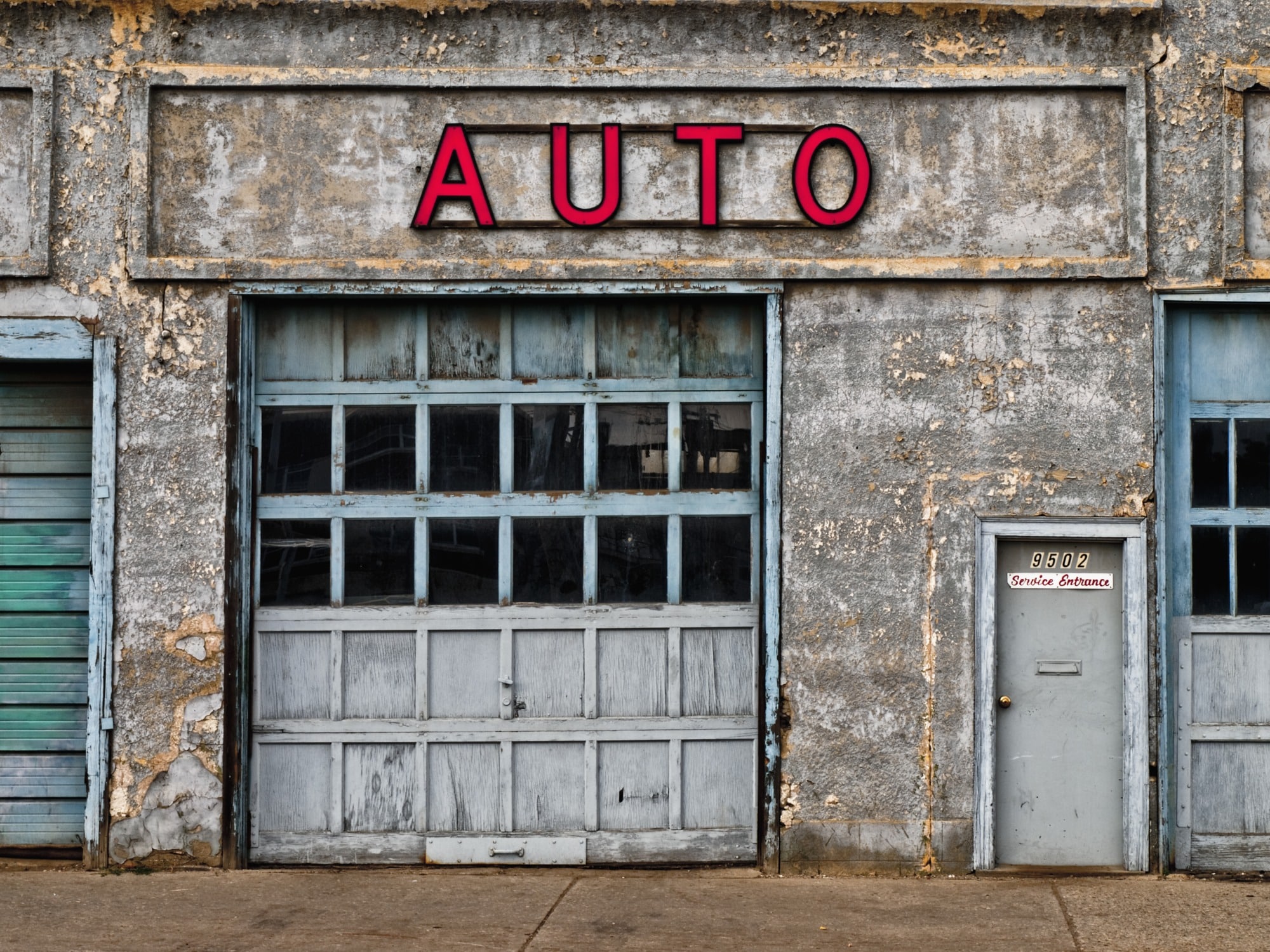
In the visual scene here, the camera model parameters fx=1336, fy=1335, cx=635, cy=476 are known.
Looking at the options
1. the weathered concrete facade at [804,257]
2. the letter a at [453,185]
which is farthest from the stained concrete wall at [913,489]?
the letter a at [453,185]

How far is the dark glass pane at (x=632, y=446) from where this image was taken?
7508 mm

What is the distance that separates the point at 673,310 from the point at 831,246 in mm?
939

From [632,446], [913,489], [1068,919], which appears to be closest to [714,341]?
[632,446]

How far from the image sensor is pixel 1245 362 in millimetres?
7383

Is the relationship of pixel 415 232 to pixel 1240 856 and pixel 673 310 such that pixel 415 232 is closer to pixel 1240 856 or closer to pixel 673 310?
pixel 673 310

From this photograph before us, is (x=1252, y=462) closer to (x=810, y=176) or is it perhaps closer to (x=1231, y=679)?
(x=1231, y=679)

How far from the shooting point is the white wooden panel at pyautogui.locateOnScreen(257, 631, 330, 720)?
293 inches

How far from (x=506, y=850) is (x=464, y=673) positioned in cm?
100

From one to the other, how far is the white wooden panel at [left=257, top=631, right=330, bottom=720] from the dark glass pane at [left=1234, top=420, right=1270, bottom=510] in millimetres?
5110

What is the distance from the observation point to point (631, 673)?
7461 mm

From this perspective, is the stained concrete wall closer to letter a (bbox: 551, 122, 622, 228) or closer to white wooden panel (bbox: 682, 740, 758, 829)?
white wooden panel (bbox: 682, 740, 758, 829)

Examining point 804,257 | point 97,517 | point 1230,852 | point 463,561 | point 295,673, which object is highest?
point 804,257

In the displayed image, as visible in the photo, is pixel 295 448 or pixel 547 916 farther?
pixel 295 448

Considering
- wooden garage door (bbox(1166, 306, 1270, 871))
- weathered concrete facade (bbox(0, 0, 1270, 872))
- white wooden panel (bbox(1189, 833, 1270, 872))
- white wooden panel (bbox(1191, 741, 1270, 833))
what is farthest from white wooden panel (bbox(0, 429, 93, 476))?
white wooden panel (bbox(1189, 833, 1270, 872))
